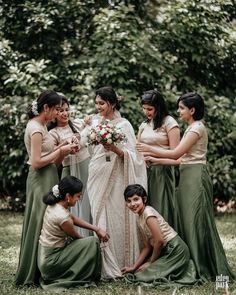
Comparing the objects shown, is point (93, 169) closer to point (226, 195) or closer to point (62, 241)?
point (62, 241)

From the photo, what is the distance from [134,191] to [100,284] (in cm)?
95

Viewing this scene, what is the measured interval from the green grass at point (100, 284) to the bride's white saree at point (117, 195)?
431 millimetres

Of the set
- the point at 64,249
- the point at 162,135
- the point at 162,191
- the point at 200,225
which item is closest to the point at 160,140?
the point at 162,135

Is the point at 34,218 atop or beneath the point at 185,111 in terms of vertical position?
beneath

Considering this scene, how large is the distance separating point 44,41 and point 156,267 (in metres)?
7.02

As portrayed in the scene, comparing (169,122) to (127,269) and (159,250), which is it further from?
(127,269)

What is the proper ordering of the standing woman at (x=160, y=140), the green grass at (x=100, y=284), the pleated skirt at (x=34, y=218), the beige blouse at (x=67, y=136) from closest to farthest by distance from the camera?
the green grass at (x=100, y=284)
the pleated skirt at (x=34, y=218)
the standing woman at (x=160, y=140)
the beige blouse at (x=67, y=136)

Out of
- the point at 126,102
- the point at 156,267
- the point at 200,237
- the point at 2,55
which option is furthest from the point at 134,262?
the point at 2,55

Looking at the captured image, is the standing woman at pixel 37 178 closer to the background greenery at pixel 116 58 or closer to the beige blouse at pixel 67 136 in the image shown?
the beige blouse at pixel 67 136

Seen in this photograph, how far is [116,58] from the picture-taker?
1077 cm

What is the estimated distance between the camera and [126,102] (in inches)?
420

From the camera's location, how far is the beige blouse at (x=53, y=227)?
17.9 ft

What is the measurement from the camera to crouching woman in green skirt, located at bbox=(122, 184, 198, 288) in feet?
18.5

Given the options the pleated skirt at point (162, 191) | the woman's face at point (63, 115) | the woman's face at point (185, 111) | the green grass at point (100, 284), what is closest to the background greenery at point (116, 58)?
the green grass at point (100, 284)
